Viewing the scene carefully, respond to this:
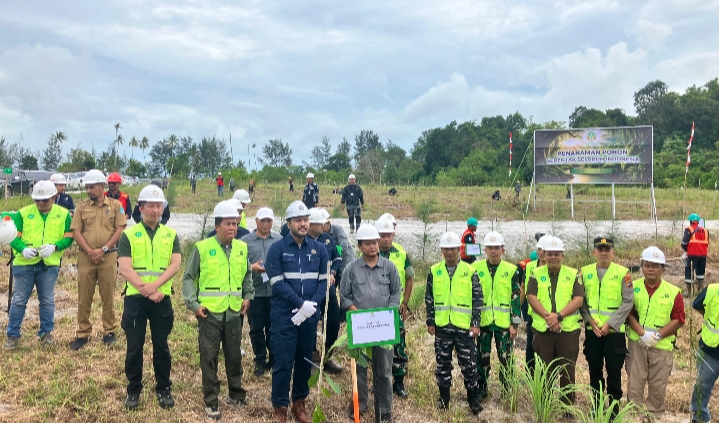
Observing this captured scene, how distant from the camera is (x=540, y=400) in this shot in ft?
14.8

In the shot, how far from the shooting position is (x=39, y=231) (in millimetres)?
5559

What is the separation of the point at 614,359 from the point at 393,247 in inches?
91.8

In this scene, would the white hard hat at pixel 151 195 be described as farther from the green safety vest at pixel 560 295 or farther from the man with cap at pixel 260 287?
the green safety vest at pixel 560 295

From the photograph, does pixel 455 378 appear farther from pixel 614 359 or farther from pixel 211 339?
pixel 211 339

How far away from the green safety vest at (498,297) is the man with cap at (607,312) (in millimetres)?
707

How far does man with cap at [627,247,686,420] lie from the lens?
487 cm

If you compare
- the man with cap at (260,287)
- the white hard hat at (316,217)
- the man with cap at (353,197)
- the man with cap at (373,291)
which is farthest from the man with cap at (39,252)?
the man with cap at (353,197)

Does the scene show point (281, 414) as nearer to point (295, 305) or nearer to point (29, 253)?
point (295, 305)

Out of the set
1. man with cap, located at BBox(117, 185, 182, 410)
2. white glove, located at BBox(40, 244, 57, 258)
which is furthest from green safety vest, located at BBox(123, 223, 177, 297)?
white glove, located at BBox(40, 244, 57, 258)

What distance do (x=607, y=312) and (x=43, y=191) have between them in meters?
5.75

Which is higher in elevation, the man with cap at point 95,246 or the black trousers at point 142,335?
the man with cap at point 95,246

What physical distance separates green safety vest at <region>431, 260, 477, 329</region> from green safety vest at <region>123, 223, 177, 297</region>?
2.40m

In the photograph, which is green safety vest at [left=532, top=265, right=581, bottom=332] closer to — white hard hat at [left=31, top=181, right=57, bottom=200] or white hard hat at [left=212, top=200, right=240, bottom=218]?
white hard hat at [left=212, top=200, right=240, bottom=218]

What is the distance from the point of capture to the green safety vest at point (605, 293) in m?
4.97
